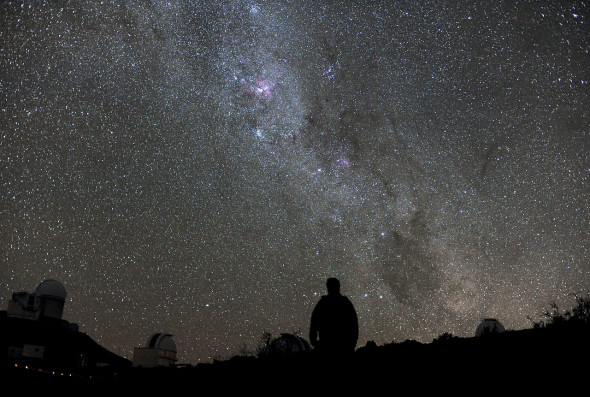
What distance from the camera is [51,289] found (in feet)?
84.9

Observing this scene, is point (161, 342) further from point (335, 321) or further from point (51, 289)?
point (335, 321)

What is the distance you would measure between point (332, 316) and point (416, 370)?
1.19 meters

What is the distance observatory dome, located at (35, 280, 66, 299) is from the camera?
25703 millimetres

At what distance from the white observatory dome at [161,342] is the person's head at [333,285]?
54.7ft

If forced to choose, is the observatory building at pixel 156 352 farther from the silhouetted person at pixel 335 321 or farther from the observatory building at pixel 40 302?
the silhouetted person at pixel 335 321

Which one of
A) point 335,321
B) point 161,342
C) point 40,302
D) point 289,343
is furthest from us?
point 40,302

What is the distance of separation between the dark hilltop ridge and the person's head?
0.88 metres

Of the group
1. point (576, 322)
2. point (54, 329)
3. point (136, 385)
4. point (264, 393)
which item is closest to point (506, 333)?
point (576, 322)

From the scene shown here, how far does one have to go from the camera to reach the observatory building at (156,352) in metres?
20.8

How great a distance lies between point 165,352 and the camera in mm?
21297

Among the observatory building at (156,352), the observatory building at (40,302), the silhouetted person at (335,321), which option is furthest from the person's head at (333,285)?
the observatory building at (40,302)

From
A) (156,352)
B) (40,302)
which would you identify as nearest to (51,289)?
(40,302)

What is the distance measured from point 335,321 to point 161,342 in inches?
664

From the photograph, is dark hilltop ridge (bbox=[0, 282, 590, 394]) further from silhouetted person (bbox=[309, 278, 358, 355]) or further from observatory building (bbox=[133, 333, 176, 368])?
observatory building (bbox=[133, 333, 176, 368])
